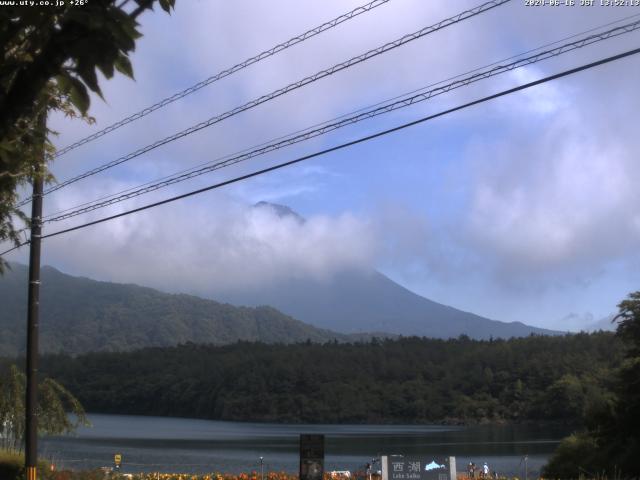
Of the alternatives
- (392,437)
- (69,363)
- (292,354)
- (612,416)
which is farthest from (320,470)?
(292,354)

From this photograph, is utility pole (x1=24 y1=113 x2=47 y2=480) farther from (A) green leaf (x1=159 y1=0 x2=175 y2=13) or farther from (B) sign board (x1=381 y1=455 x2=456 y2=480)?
(A) green leaf (x1=159 y1=0 x2=175 y2=13)

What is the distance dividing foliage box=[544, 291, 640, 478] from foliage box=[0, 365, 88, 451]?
1628 centimetres

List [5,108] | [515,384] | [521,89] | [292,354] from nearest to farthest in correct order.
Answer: [5,108] < [521,89] < [515,384] < [292,354]

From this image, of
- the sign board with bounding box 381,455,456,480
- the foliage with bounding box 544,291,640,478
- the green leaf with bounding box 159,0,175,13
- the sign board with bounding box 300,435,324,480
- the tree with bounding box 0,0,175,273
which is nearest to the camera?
the tree with bounding box 0,0,175,273

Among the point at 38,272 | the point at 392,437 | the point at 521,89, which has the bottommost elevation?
the point at 392,437

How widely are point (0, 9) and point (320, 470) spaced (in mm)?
11020

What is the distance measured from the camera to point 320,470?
45.9 feet

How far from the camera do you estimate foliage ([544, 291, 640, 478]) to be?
27.5 m

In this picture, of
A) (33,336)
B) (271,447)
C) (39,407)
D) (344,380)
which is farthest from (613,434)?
(344,380)

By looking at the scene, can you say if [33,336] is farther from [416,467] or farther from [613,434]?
[613,434]

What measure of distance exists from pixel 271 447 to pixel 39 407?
38849 millimetres

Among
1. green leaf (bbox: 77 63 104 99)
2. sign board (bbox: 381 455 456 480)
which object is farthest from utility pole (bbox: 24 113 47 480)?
green leaf (bbox: 77 63 104 99)

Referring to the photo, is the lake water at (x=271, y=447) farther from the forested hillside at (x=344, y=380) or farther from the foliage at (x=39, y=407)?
the foliage at (x=39, y=407)

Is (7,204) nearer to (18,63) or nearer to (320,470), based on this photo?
(18,63)
